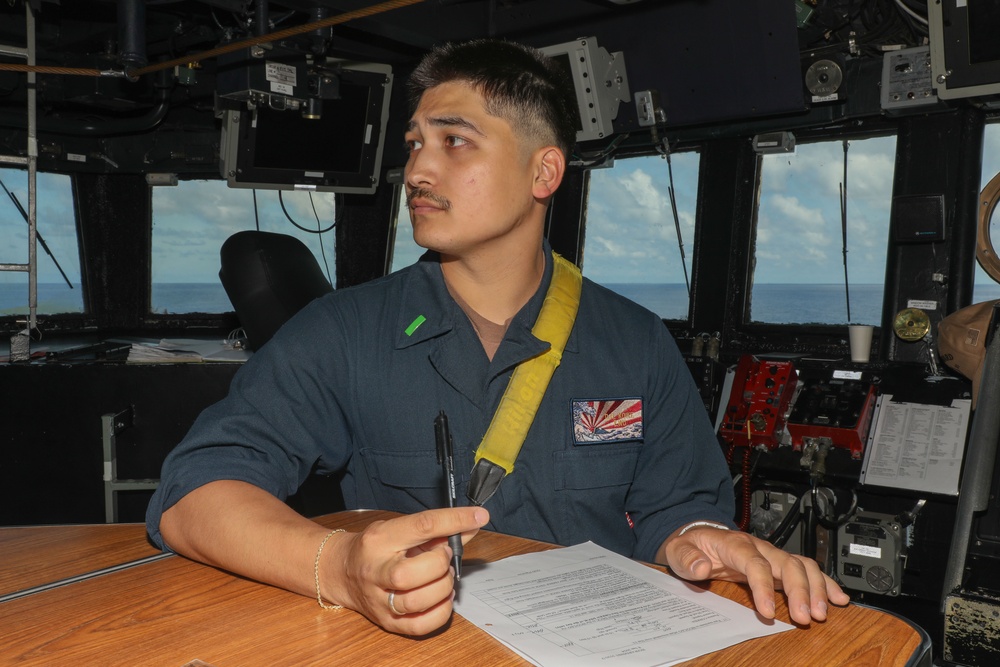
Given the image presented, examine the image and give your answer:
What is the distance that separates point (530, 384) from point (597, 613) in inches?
21.5

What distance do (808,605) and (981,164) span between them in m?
2.84

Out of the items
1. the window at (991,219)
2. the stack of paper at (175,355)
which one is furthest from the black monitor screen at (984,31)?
the stack of paper at (175,355)

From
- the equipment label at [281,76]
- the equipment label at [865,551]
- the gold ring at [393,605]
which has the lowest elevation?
the equipment label at [865,551]

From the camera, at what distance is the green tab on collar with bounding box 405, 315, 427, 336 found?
57.1 inches

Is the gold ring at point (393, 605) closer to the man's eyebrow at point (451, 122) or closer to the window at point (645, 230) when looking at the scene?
the man's eyebrow at point (451, 122)

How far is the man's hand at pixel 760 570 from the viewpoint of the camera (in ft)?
2.96

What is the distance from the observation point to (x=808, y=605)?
0.90 m

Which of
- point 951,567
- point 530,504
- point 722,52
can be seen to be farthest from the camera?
point 722,52

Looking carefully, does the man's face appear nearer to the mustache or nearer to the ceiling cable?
the mustache

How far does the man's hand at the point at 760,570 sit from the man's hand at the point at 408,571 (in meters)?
0.33

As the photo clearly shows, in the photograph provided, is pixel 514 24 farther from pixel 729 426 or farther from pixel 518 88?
pixel 518 88

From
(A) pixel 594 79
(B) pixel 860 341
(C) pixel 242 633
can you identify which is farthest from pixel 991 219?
(C) pixel 242 633

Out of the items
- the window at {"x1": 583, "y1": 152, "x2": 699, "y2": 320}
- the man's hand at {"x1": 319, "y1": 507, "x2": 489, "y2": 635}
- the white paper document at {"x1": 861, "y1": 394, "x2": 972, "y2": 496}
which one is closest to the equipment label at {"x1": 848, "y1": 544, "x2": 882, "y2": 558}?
the white paper document at {"x1": 861, "y1": 394, "x2": 972, "y2": 496}

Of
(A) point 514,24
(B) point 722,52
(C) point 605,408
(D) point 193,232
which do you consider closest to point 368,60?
(A) point 514,24
